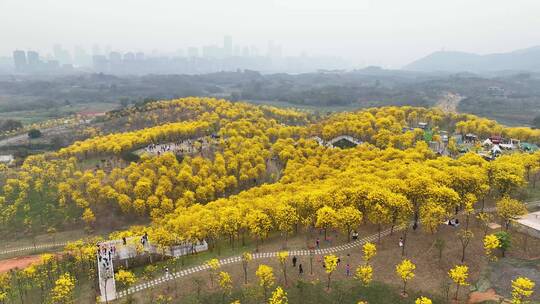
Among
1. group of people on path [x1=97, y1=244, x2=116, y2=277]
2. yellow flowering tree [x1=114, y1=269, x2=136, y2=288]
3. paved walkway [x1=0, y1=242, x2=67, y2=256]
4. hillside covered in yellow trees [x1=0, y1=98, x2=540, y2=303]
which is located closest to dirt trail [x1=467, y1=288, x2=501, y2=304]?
hillside covered in yellow trees [x1=0, y1=98, x2=540, y2=303]

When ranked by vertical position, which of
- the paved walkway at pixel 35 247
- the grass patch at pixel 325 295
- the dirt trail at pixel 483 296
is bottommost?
the paved walkway at pixel 35 247

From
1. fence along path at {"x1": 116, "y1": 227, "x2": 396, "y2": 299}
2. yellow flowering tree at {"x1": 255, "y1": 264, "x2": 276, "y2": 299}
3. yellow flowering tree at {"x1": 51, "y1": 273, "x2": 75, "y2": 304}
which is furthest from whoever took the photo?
fence along path at {"x1": 116, "y1": 227, "x2": 396, "y2": 299}

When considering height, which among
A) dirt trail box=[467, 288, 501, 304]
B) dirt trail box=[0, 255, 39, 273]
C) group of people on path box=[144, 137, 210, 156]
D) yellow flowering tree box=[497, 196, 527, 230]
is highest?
yellow flowering tree box=[497, 196, 527, 230]

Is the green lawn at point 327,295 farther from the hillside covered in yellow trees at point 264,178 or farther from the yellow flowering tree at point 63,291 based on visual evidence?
the yellow flowering tree at point 63,291

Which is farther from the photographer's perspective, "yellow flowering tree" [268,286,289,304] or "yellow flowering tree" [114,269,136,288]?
"yellow flowering tree" [114,269,136,288]

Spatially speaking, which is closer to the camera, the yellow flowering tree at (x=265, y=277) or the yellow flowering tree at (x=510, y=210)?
the yellow flowering tree at (x=265, y=277)

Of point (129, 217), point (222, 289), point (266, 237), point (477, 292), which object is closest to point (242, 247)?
point (266, 237)

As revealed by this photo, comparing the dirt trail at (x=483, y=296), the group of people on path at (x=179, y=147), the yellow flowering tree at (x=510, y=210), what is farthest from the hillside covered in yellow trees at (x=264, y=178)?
the dirt trail at (x=483, y=296)

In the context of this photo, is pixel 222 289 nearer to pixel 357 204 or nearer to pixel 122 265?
pixel 122 265

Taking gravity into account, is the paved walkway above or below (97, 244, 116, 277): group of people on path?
below

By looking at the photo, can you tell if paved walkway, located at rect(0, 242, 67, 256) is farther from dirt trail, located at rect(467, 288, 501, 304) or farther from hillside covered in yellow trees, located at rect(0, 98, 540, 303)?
dirt trail, located at rect(467, 288, 501, 304)

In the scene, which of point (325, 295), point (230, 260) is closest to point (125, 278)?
point (230, 260)

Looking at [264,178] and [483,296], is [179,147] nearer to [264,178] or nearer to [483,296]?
[264,178]
